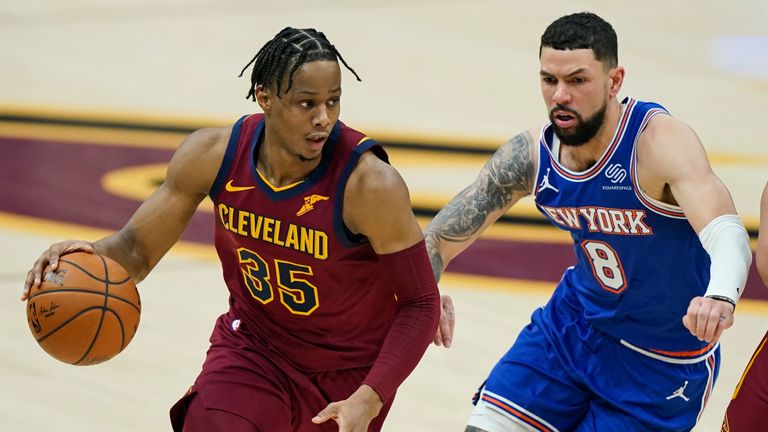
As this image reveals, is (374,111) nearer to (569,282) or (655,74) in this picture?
(655,74)

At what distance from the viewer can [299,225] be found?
418 centimetres

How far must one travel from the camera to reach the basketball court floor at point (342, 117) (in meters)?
6.47

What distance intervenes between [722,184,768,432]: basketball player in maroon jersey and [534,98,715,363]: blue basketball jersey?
16.4 inches

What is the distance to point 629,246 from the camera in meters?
4.45

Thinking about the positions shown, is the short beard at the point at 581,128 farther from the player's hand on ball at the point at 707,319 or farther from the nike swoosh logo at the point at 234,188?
the nike swoosh logo at the point at 234,188

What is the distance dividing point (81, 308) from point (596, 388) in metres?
1.81

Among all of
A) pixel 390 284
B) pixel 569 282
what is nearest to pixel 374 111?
pixel 569 282

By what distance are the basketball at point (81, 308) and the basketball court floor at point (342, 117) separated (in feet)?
5.31

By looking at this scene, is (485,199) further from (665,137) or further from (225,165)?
(225,165)

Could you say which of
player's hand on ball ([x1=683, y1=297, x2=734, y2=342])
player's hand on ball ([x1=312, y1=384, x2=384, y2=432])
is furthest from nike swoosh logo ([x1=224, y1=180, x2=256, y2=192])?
player's hand on ball ([x1=683, y1=297, x2=734, y2=342])

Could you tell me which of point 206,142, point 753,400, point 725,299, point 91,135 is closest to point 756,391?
point 753,400

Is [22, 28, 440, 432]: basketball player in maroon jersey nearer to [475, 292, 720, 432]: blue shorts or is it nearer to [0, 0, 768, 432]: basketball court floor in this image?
[475, 292, 720, 432]: blue shorts

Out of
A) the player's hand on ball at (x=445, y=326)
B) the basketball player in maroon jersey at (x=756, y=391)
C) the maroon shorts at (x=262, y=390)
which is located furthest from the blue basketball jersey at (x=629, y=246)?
the maroon shorts at (x=262, y=390)

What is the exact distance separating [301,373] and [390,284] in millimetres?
485
